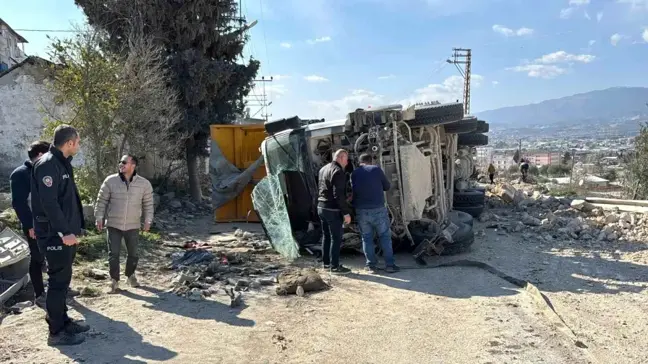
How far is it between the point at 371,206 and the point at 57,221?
12.4 ft

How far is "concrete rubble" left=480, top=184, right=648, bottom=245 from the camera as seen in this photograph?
30.2 ft

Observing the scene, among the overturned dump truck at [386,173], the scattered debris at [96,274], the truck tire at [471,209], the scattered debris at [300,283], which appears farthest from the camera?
the truck tire at [471,209]

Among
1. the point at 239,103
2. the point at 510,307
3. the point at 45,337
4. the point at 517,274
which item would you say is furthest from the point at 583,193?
the point at 45,337

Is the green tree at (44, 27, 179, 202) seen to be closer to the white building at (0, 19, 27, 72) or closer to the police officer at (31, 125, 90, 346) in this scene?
the police officer at (31, 125, 90, 346)

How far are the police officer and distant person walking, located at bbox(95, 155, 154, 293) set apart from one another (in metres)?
1.38

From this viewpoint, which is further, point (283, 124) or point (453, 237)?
point (283, 124)

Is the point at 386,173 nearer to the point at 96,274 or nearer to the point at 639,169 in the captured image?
the point at 96,274

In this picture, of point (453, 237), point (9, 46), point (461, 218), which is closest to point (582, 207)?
point (461, 218)

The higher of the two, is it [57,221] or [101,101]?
[101,101]

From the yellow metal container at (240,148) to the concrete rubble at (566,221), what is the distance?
5.41 metres

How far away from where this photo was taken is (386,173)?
24.0ft

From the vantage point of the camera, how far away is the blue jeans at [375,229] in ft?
21.7

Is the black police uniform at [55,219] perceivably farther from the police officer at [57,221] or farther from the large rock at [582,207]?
the large rock at [582,207]

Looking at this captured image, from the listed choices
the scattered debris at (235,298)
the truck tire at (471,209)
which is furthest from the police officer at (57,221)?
the truck tire at (471,209)
